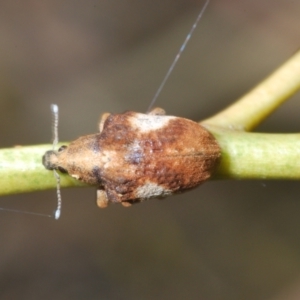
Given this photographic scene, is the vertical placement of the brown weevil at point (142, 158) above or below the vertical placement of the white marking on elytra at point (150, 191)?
above

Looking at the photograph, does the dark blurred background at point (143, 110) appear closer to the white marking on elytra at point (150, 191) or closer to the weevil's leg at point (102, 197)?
the weevil's leg at point (102, 197)

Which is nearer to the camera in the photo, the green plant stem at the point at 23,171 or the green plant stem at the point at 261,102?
the green plant stem at the point at 23,171

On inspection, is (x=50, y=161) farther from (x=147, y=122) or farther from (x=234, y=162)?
(x=234, y=162)

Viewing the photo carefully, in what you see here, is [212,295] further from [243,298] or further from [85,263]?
[85,263]

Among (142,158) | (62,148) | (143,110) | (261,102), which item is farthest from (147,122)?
(143,110)

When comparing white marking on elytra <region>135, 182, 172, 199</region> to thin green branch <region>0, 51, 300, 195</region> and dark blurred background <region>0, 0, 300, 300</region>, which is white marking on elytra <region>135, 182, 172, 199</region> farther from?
dark blurred background <region>0, 0, 300, 300</region>

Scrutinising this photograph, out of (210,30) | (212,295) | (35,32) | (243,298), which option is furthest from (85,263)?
(210,30)

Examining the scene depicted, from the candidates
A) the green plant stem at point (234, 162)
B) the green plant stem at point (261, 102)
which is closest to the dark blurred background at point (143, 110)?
the green plant stem at point (261, 102)
